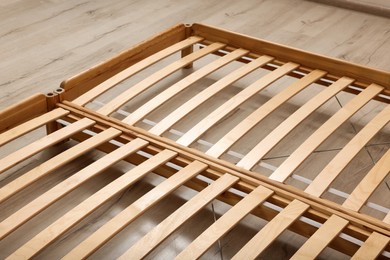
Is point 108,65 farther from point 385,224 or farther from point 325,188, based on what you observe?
point 385,224

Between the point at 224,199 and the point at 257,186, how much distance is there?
8 cm

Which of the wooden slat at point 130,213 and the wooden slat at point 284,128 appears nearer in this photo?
the wooden slat at point 130,213

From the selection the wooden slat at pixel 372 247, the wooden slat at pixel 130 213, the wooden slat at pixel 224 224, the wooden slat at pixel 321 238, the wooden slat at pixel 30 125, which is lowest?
the wooden slat at pixel 372 247

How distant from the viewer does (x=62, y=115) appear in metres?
1.69

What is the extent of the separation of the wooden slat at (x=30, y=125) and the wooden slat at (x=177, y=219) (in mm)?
475

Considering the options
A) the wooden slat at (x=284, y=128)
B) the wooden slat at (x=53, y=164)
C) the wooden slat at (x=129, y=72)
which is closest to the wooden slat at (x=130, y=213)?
the wooden slat at (x=284, y=128)

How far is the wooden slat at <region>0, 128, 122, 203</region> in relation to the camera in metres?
1.40

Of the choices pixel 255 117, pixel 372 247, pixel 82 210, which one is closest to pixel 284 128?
pixel 255 117

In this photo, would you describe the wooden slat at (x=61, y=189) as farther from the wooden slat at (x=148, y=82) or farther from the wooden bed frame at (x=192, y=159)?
the wooden slat at (x=148, y=82)

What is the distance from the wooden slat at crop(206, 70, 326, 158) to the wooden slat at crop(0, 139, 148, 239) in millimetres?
191

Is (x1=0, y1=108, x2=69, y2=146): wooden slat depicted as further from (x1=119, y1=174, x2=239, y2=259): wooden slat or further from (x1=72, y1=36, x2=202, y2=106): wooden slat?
(x1=119, y1=174, x2=239, y2=259): wooden slat

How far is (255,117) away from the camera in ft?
5.69

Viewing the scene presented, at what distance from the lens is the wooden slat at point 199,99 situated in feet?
5.56

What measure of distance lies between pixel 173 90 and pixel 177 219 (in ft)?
1.97
